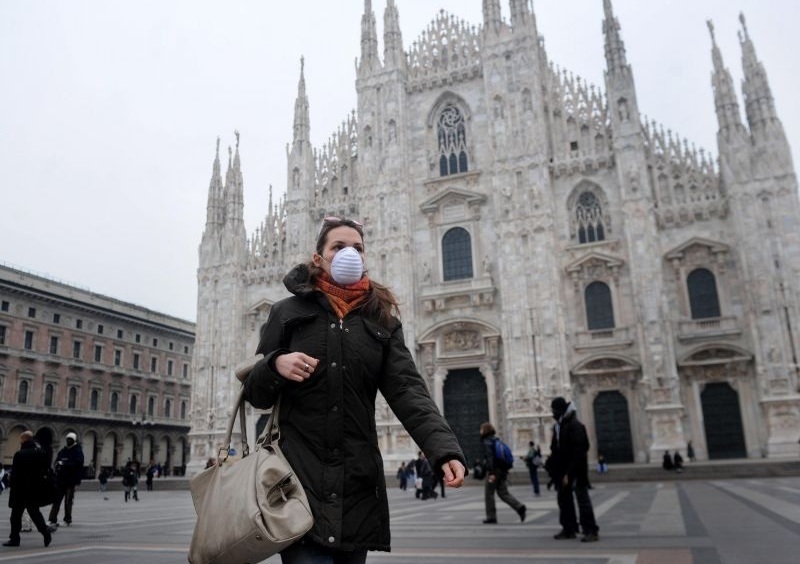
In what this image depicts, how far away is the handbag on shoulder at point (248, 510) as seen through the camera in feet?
7.39

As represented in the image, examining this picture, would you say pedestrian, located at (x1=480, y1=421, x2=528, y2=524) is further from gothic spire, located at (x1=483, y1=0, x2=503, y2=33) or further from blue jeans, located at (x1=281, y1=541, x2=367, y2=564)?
gothic spire, located at (x1=483, y1=0, x2=503, y2=33)

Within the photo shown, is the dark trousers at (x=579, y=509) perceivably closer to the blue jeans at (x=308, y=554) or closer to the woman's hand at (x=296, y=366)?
the blue jeans at (x=308, y=554)

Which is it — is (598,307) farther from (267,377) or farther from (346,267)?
(267,377)

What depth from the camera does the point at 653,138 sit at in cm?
2719

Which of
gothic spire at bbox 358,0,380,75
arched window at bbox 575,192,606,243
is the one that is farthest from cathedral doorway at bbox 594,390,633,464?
gothic spire at bbox 358,0,380,75

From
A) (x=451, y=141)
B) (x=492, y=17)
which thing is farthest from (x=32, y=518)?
(x=492, y=17)

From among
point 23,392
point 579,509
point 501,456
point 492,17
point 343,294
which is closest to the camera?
point 343,294

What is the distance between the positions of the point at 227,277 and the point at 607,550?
2924 centimetres

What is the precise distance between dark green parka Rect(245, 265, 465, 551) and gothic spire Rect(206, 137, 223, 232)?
109ft

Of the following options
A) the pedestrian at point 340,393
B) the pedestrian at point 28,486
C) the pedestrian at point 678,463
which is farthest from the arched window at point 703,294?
the pedestrian at point 340,393

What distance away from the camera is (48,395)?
140ft

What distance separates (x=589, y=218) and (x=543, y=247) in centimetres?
242

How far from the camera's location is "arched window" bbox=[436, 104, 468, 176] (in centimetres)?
3091

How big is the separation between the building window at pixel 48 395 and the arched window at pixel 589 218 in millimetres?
34736
